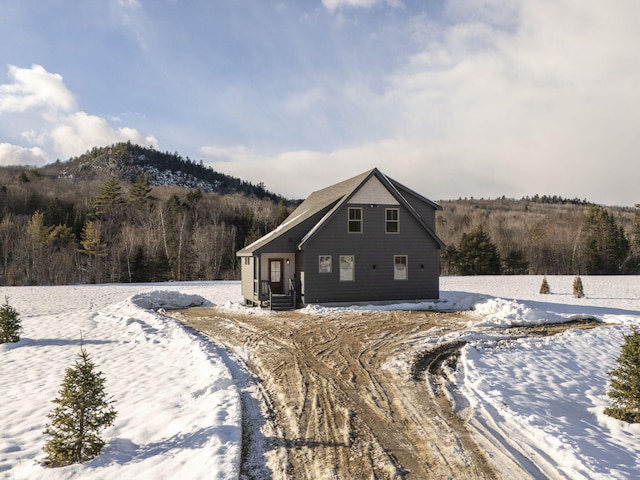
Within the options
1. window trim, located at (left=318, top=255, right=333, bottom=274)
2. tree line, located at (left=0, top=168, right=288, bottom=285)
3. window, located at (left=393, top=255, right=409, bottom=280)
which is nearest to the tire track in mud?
window trim, located at (left=318, top=255, right=333, bottom=274)

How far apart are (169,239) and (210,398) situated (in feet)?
153

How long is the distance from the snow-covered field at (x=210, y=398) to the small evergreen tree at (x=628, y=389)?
0.26 meters

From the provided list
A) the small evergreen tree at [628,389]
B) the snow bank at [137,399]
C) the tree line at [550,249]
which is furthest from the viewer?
the tree line at [550,249]

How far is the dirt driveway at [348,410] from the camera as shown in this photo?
15.9 ft

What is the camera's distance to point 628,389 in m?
7.11

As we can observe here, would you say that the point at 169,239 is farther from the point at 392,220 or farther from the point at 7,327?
the point at 7,327

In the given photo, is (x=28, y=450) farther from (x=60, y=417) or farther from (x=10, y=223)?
(x=10, y=223)

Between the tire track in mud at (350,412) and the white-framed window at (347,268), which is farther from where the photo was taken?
the white-framed window at (347,268)

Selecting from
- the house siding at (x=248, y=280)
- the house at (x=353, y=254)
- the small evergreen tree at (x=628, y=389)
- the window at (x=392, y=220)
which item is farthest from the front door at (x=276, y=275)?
the small evergreen tree at (x=628, y=389)

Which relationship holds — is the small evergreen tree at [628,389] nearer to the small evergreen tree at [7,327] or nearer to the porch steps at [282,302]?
the porch steps at [282,302]

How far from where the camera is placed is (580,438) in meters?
5.81

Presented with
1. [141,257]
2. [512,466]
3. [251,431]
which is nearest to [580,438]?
[512,466]

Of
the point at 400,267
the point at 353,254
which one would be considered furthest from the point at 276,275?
the point at 400,267

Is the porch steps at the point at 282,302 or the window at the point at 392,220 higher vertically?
the window at the point at 392,220
